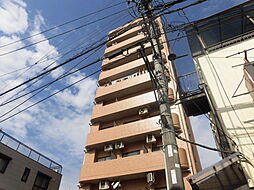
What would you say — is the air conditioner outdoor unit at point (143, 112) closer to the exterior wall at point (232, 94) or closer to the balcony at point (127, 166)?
the balcony at point (127, 166)

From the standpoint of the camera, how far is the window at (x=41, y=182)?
44.9ft

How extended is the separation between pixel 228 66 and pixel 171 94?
164 inches

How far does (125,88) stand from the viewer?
14289 millimetres

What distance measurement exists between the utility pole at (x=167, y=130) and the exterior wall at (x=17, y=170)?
42.2 ft

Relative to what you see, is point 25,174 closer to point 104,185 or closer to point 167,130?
point 104,185

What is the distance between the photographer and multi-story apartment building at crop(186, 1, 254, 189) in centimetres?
586

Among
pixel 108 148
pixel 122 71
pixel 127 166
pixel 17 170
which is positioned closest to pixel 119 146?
pixel 108 148

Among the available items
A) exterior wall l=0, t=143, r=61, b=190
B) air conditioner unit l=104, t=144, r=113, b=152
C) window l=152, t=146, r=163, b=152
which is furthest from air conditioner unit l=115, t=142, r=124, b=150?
exterior wall l=0, t=143, r=61, b=190

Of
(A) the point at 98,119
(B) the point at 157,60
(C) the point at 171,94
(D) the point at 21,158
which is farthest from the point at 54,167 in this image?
(B) the point at 157,60

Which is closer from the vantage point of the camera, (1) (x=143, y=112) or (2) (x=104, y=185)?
(2) (x=104, y=185)

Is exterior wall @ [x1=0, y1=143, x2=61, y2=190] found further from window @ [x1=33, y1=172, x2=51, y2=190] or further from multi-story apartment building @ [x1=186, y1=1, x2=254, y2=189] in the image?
multi-story apartment building @ [x1=186, y1=1, x2=254, y2=189]

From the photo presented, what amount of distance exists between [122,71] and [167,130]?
Answer: 43.2 ft

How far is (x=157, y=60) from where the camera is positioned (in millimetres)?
4914

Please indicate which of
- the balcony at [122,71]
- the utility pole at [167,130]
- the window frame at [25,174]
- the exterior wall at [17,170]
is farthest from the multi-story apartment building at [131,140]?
the window frame at [25,174]
